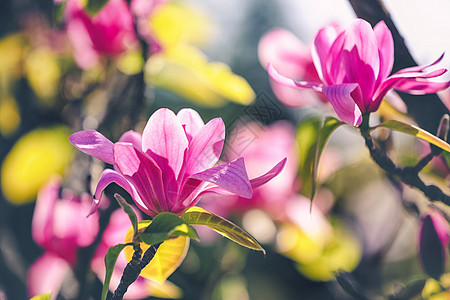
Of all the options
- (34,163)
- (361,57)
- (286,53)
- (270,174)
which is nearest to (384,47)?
(361,57)

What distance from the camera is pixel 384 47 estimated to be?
1.37 feet

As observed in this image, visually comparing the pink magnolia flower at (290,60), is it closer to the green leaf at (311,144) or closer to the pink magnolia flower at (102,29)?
the green leaf at (311,144)

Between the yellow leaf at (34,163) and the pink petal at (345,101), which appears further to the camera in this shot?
the yellow leaf at (34,163)

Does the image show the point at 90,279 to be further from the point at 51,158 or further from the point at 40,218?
the point at 51,158

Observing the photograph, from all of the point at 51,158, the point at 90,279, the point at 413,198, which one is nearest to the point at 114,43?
the point at 51,158

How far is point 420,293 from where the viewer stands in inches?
20.9

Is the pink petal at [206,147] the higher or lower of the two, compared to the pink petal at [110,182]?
higher

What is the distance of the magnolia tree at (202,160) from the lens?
1.25 ft

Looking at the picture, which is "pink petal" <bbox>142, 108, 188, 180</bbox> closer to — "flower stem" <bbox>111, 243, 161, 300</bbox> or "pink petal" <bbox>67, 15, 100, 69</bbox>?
"flower stem" <bbox>111, 243, 161, 300</bbox>

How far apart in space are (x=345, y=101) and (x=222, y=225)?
13 cm

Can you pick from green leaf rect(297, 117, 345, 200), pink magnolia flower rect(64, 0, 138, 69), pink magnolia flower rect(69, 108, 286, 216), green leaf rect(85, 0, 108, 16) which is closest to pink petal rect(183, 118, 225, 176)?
pink magnolia flower rect(69, 108, 286, 216)

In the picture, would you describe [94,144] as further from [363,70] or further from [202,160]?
[363,70]

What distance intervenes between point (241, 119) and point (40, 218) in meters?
0.29

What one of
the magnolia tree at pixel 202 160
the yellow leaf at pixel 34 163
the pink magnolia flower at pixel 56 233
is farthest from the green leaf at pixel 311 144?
the yellow leaf at pixel 34 163
